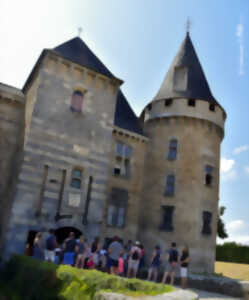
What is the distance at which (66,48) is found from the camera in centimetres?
1989

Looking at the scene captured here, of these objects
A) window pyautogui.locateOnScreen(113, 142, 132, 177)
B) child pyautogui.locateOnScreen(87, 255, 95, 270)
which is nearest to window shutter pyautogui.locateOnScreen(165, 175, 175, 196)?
window pyautogui.locateOnScreen(113, 142, 132, 177)

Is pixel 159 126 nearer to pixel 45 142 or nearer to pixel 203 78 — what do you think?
pixel 203 78

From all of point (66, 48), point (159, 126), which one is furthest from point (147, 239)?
point (66, 48)

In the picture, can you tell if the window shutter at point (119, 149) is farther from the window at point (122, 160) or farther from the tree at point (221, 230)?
the tree at point (221, 230)

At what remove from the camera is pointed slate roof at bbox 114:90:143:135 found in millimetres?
22919

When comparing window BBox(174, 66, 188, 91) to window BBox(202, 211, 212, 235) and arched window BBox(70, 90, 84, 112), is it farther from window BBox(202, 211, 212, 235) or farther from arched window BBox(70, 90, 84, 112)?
window BBox(202, 211, 212, 235)

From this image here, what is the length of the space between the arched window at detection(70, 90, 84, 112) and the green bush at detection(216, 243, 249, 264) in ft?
85.8

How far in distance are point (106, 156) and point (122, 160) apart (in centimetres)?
317

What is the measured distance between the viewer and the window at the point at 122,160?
21.6 meters

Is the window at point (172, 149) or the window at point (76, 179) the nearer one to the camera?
the window at point (76, 179)

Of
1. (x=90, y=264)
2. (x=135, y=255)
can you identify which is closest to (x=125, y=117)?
(x=135, y=255)

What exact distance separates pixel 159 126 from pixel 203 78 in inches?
221

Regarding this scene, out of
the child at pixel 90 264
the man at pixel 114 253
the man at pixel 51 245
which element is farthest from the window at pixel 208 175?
the man at pixel 51 245

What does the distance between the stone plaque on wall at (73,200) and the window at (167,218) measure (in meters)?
7.09
